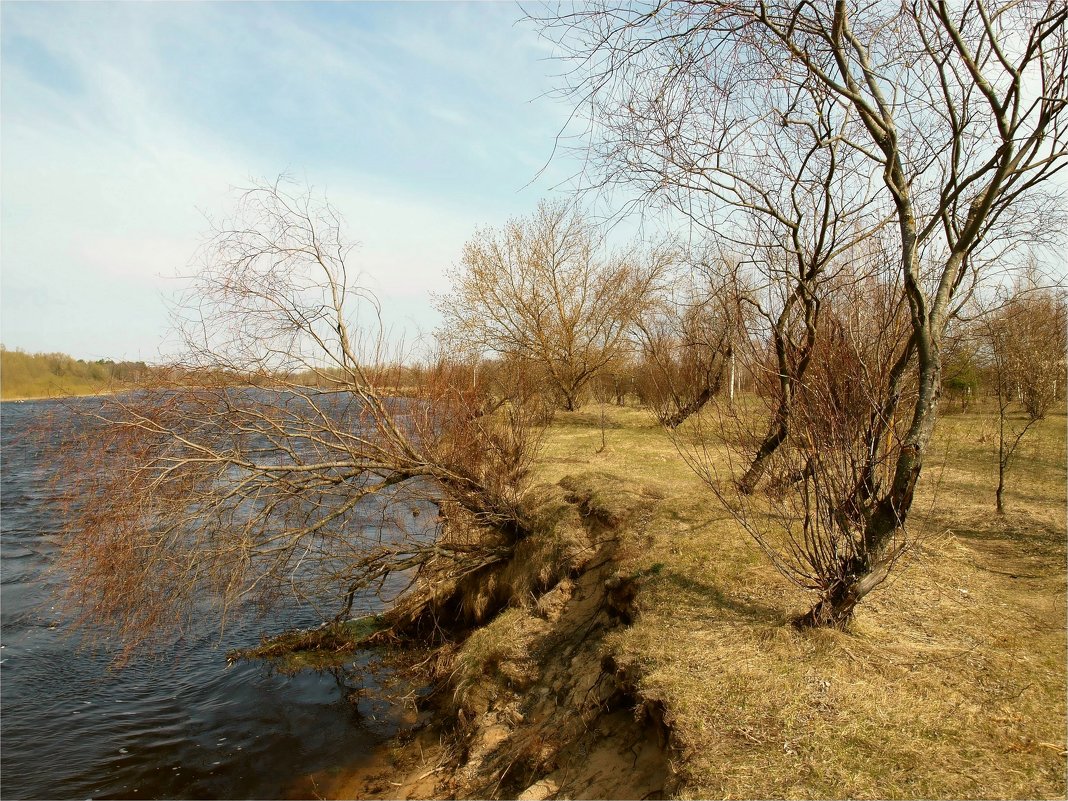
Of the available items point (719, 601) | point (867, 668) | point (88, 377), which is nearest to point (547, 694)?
point (719, 601)

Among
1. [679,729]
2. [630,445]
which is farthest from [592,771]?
[630,445]

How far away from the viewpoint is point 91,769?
6.39 meters

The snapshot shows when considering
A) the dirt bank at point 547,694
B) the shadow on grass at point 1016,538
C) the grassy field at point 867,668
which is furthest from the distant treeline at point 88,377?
the shadow on grass at point 1016,538

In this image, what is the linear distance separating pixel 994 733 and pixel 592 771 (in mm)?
2400

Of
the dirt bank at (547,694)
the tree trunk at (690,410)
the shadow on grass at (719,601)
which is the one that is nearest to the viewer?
the dirt bank at (547,694)

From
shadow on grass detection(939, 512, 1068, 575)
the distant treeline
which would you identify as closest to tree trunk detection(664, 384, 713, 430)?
shadow on grass detection(939, 512, 1068, 575)

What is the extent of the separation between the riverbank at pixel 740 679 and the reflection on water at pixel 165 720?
73 cm

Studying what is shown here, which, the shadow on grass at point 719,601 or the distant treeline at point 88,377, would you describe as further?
the distant treeline at point 88,377

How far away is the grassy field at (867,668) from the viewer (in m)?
3.30

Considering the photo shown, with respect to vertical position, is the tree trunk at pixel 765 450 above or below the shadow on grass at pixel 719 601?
above

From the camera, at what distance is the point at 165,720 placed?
723 cm

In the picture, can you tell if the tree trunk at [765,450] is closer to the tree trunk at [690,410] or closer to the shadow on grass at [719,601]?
the tree trunk at [690,410]

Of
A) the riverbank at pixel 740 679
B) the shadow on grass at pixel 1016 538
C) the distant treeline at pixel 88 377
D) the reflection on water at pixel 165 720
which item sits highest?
the distant treeline at pixel 88 377

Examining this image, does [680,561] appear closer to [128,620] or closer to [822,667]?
[822,667]
